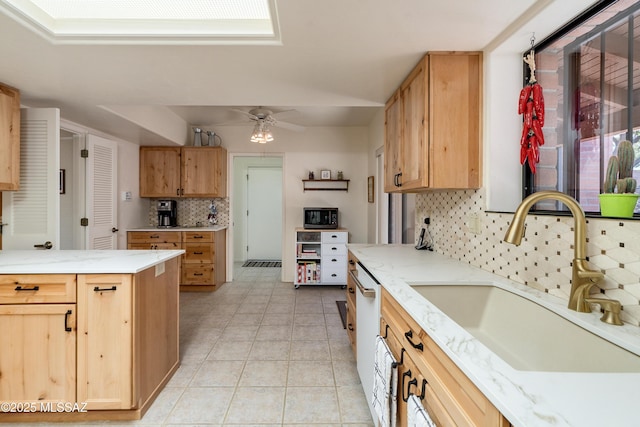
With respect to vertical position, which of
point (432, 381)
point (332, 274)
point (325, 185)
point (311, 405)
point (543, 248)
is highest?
point (325, 185)

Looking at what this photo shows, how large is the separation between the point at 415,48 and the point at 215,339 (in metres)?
2.72

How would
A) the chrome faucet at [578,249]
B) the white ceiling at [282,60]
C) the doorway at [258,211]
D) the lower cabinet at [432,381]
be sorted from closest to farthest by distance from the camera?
the lower cabinet at [432,381] < the chrome faucet at [578,249] < the white ceiling at [282,60] < the doorway at [258,211]

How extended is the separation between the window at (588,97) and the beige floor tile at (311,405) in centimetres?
161

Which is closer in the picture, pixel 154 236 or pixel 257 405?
pixel 257 405

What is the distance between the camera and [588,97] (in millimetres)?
1231

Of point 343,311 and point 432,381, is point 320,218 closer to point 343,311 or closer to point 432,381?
point 343,311

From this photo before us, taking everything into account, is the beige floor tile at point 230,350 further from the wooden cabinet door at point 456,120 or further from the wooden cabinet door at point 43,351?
the wooden cabinet door at point 456,120

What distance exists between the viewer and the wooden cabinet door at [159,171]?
4238 mm

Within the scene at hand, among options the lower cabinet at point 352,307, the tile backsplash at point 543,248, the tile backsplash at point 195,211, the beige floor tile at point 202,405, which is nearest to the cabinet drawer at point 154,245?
the tile backsplash at point 195,211

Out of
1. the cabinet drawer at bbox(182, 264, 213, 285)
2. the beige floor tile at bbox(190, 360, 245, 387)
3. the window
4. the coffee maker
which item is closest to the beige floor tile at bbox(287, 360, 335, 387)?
the beige floor tile at bbox(190, 360, 245, 387)

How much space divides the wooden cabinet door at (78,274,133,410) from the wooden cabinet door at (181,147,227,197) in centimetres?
284

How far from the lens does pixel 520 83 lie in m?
1.59

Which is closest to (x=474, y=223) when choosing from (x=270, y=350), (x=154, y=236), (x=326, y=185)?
(x=270, y=350)

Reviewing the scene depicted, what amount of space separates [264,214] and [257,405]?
4.76 metres
